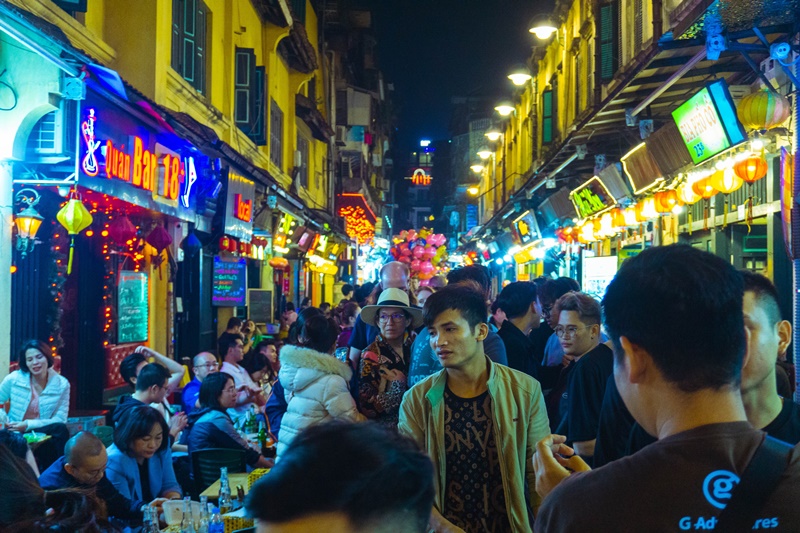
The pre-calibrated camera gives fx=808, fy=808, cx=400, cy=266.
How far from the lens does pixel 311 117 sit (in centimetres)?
2773

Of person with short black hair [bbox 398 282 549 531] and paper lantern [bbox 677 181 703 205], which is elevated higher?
paper lantern [bbox 677 181 703 205]

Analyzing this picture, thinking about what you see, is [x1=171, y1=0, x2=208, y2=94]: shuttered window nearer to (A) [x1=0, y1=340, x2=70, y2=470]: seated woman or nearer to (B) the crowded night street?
(B) the crowded night street

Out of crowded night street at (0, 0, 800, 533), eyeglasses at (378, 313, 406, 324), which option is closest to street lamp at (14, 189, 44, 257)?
crowded night street at (0, 0, 800, 533)

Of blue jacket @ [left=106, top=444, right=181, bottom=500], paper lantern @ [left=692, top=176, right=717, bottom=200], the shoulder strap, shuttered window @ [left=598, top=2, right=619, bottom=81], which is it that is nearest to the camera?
the shoulder strap

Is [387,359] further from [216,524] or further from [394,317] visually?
[216,524]

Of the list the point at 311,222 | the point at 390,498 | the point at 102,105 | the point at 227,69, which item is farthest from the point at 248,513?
the point at 311,222

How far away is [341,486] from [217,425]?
6.27 meters

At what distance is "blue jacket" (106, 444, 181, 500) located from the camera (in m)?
6.16

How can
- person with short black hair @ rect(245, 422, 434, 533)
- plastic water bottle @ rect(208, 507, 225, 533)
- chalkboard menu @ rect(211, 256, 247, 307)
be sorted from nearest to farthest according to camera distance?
person with short black hair @ rect(245, 422, 434, 533) < plastic water bottle @ rect(208, 507, 225, 533) < chalkboard menu @ rect(211, 256, 247, 307)

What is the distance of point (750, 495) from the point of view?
1.83 meters

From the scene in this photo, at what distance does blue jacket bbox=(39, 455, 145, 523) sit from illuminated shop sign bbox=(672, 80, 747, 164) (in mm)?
7091

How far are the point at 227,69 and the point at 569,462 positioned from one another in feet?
53.4

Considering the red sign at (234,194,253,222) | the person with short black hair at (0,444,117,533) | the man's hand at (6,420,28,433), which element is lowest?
the man's hand at (6,420,28,433)

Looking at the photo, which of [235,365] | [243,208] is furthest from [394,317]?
[243,208]
